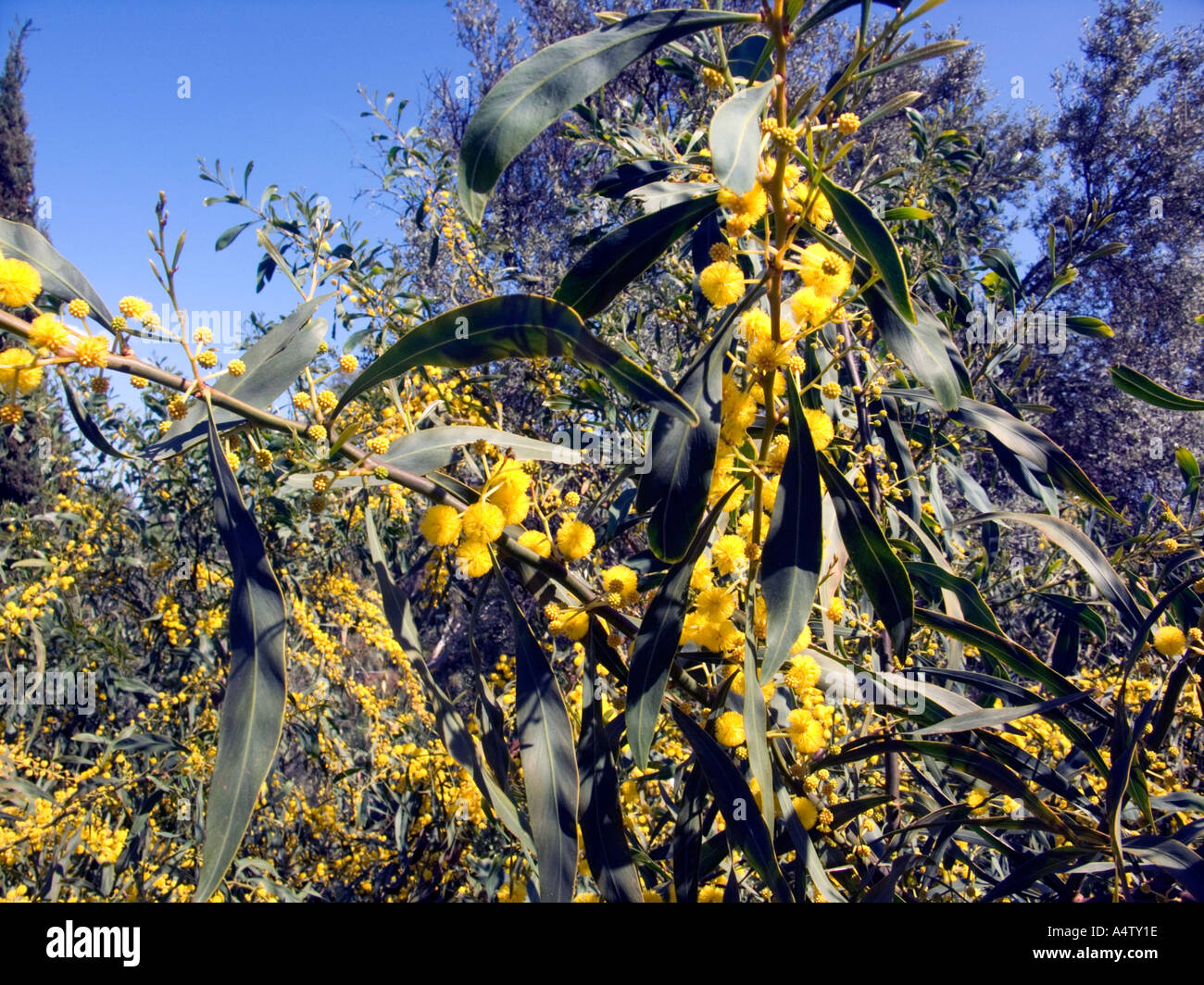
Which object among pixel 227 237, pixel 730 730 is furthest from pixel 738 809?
pixel 227 237

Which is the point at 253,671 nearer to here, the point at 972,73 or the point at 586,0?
the point at 586,0

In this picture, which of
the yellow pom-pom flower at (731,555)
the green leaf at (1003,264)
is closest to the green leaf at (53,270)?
the yellow pom-pom flower at (731,555)

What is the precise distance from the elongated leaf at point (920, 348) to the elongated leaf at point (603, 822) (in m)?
0.62

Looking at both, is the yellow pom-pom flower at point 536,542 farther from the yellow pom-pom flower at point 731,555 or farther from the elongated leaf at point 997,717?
the elongated leaf at point 997,717

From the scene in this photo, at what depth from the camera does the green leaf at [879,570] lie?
0.94m

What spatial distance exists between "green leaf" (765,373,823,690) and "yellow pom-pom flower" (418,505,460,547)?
0.43m

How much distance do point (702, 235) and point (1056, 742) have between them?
5.74ft

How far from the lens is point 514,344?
0.78 m

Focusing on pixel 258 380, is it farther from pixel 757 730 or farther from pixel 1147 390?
pixel 1147 390

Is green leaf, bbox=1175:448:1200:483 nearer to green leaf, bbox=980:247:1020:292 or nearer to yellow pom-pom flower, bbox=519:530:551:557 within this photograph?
green leaf, bbox=980:247:1020:292

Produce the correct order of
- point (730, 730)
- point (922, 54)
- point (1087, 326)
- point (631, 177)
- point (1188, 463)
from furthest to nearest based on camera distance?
point (1087, 326) < point (1188, 463) < point (631, 177) < point (730, 730) < point (922, 54)

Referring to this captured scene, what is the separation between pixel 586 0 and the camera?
7.23 meters

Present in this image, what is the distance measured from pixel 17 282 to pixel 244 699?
551 millimetres

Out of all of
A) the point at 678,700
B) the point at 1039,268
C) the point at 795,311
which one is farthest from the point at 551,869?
the point at 1039,268
